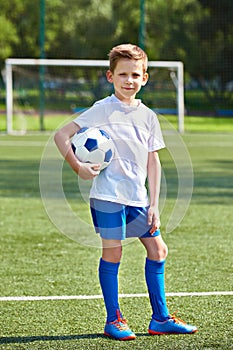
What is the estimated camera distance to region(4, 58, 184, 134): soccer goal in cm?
2127

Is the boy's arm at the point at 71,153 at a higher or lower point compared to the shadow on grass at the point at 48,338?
higher

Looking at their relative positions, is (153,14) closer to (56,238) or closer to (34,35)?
(34,35)

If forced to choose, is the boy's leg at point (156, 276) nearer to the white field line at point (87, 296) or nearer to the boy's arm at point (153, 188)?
the boy's arm at point (153, 188)

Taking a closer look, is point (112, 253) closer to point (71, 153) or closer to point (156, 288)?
point (156, 288)

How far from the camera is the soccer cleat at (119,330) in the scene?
12.7 feet

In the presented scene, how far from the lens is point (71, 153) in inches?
149

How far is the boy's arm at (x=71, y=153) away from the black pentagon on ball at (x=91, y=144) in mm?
73

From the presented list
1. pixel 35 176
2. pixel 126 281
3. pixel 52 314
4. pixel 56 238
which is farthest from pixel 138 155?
pixel 35 176

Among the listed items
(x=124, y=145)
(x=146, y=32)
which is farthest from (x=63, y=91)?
(x=124, y=145)

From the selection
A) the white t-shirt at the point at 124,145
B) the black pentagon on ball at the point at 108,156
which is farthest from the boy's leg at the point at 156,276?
the black pentagon on ball at the point at 108,156

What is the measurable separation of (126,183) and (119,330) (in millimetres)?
665

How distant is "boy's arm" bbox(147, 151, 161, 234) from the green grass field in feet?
1.74

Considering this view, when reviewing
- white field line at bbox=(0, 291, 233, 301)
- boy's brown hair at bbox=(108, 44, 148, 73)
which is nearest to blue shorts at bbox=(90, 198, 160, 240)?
boy's brown hair at bbox=(108, 44, 148, 73)

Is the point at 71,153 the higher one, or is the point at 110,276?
the point at 71,153
